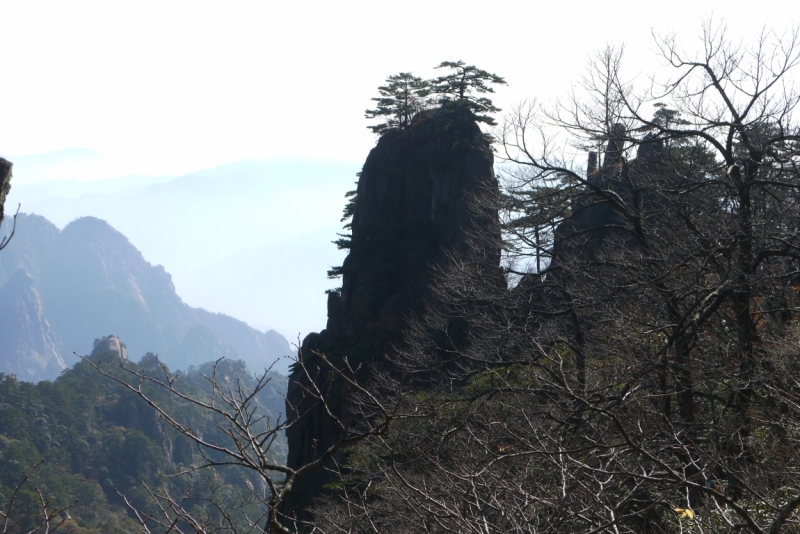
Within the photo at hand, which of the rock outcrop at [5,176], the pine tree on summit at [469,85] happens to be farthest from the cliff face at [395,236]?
the rock outcrop at [5,176]

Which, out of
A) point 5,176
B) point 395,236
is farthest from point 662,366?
point 395,236

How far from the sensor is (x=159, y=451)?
72.9 meters

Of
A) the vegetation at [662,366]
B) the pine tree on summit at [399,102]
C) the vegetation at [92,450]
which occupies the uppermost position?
the pine tree on summit at [399,102]

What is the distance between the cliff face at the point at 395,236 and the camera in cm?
2848

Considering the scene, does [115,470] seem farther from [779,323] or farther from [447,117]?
[779,323]

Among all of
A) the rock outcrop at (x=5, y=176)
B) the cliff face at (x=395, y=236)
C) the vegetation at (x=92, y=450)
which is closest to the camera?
the rock outcrop at (x=5, y=176)

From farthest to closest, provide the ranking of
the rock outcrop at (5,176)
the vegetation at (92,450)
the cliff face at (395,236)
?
1. the vegetation at (92,450)
2. the cliff face at (395,236)
3. the rock outcrop at (5,176)

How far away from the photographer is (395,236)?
103 ft

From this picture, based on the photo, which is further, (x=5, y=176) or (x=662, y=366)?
(x=662, y=366)

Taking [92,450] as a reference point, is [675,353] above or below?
above

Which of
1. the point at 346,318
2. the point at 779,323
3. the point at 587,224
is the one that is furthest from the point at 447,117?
the point at 779,323

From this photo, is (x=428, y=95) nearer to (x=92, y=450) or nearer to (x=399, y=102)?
(x=399, y=102)

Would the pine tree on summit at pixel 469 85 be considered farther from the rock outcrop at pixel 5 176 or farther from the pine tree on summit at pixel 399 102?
the rock outcrop at pixel 5 176

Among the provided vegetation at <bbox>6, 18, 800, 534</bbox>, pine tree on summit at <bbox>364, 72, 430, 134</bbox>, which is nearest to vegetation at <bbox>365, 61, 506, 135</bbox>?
pine tree on summit at <bbox>364, 72, 430, 134</bbox>
